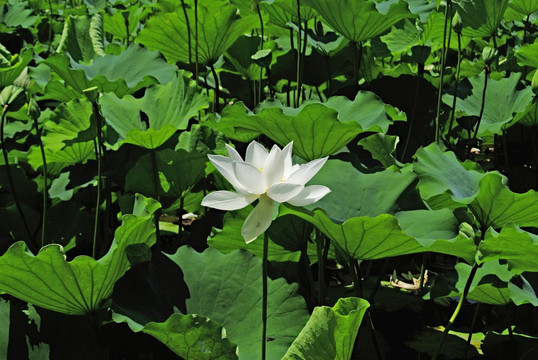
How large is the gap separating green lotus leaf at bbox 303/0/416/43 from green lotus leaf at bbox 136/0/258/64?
243mm

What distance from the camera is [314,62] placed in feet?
7.29

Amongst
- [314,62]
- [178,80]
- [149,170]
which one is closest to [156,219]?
[149,170]

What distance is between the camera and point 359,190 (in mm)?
1264

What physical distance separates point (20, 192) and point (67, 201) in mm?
162

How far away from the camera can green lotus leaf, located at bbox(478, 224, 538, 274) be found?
963 millimetres

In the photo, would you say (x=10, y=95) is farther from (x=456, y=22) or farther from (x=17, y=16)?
(x=17, y=16)

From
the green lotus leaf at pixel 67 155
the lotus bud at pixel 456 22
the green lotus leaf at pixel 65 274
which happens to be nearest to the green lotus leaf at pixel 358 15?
the lotus bud at pixel 456 22

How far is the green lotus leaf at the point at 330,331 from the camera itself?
0.89 meters

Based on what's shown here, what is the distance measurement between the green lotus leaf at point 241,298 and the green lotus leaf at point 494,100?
983mm

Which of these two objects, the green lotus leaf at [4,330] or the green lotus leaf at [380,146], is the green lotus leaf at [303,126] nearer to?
the green lotus leaf at [380,146]

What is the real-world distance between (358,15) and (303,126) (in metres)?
0.56

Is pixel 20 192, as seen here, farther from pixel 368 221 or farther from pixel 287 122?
pixel 368 221

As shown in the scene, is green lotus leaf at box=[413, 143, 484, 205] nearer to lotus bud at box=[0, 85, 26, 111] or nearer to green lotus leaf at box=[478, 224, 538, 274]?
green lotus leaf at box=[478, 224, 538, 274]

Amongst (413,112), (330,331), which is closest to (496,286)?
(330,331)
